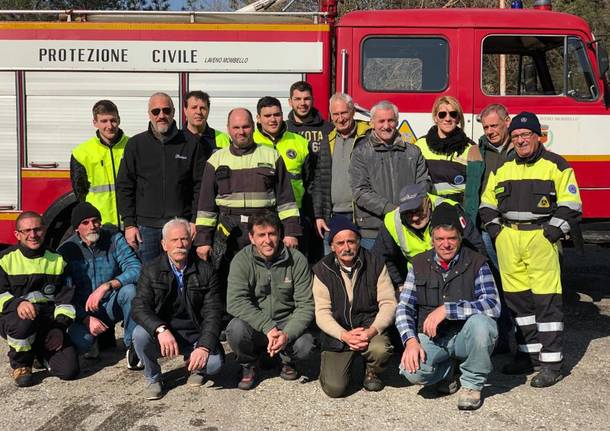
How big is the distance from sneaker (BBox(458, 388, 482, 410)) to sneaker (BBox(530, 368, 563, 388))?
0.60 m

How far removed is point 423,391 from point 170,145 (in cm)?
257

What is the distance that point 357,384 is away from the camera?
4.86 meters

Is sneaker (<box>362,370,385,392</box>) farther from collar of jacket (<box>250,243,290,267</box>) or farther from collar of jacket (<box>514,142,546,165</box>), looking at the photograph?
collar of jacket (<box>514,142,546,165</box>)

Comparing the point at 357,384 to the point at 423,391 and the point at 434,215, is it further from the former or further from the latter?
the point at 434,215

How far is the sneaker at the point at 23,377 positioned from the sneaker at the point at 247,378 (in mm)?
1453

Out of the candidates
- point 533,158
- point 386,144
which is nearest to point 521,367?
point 533,158

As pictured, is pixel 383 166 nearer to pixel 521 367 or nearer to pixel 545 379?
pixel 521 367

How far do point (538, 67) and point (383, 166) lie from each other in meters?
2.76

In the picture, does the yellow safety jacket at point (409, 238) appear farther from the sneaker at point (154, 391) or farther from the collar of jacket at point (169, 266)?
the sneaker at point (154, 391)

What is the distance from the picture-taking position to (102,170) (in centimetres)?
564

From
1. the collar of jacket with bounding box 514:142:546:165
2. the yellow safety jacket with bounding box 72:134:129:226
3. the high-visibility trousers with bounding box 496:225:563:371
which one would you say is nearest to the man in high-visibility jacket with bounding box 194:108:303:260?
the yellow safety jacket with bounding box 72:134:129:226

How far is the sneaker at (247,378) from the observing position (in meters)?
4.76

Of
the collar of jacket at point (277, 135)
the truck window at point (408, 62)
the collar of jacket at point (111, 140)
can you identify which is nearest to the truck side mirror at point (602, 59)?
the truck window at point (408, 62)

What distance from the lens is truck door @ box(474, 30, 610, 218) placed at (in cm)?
→ 657
